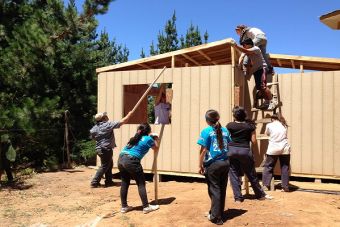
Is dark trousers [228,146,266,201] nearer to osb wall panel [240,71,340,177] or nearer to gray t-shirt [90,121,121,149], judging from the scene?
osb wall panel [240,71,340,177]

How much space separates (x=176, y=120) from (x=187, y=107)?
1.32 ft

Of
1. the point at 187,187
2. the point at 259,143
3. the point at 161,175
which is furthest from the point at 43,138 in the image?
the point at 259,143

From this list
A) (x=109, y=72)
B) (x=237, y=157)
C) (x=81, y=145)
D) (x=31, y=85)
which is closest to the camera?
(x=237, y=157)

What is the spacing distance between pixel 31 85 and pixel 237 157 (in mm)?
7476

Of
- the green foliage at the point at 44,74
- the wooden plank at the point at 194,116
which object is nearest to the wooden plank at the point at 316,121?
the wooden plank at the point at 194,116

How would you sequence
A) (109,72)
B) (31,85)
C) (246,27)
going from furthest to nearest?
(31,85)
(109,72)
(246,27)

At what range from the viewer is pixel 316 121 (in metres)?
8.75

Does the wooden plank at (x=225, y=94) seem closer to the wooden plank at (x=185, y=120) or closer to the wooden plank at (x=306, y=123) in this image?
the wooden plank at (x=185, y=120)

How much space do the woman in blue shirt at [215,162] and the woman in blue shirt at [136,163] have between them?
1143 millimetres

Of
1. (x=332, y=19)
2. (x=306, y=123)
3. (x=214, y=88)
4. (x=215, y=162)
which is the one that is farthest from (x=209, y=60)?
(x=332, y=19)

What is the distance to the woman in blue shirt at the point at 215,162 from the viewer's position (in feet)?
18.4

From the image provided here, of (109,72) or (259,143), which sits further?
(109,72)

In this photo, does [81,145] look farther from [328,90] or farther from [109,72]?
[328,90]

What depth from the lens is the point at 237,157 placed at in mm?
6516
